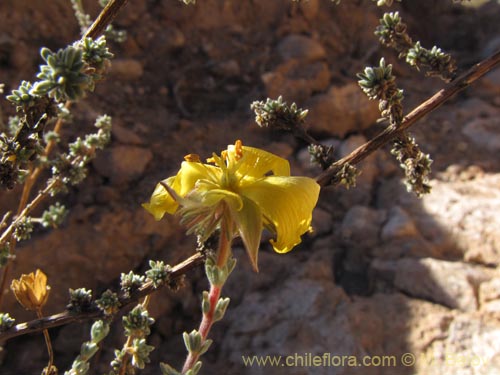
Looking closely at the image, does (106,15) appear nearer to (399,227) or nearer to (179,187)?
(179,187)

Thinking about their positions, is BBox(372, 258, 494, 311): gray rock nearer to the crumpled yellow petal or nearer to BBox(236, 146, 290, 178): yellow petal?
BBox(236, 146, 290, 178): yellow petal

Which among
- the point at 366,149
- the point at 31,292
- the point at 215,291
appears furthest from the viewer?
the point at 31,292

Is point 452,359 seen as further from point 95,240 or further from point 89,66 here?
point 89,66

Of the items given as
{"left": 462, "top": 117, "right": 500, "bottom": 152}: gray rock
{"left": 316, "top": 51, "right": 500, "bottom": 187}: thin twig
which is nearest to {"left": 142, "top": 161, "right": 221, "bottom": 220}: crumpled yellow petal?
{"left": 316, "top": 51, "right": 500, "bottom": 187}: thin twig

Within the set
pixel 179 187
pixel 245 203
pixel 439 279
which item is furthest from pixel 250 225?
pixel 439 279

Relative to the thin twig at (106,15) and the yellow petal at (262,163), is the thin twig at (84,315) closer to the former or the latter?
the yellow petal at (262,163)

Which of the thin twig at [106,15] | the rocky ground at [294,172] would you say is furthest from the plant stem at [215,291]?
the rocky ground at [294,172]
